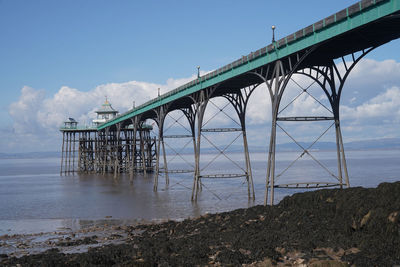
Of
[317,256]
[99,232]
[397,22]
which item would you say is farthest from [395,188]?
[99,232]

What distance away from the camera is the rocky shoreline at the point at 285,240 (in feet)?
43.5

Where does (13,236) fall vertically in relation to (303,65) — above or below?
below

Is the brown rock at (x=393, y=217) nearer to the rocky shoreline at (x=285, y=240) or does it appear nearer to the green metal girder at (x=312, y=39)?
the rocky shoreline at (x=285, y=240)

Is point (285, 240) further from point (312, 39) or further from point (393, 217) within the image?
point (312, 39)

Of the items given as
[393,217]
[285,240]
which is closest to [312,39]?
[393,217]

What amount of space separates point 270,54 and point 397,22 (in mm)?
8106

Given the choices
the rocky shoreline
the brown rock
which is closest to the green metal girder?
the rocky shoreline

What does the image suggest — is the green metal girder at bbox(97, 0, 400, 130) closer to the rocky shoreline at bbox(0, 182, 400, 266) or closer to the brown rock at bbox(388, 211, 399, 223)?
the rocky shoreline at bbox(0, 182, 400, 266)

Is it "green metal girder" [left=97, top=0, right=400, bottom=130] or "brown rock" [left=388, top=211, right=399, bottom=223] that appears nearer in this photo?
"brown rock" [left=388, top=211, right=399, bottom=223]

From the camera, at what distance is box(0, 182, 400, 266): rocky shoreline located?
13.3 metres

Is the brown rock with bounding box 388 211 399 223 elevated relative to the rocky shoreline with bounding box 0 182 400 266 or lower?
elevated

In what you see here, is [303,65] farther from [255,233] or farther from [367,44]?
[255,233]

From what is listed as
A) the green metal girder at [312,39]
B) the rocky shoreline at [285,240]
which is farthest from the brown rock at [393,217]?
the green metal girder at [312,39]

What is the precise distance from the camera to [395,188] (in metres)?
15.5
